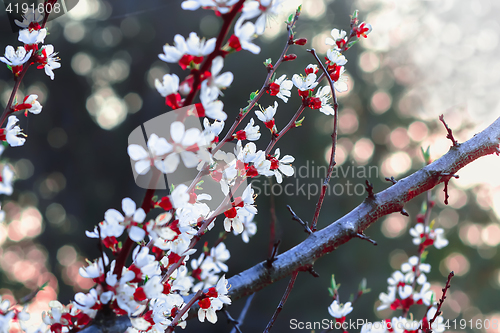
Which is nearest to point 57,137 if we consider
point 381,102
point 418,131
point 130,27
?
point 130,27

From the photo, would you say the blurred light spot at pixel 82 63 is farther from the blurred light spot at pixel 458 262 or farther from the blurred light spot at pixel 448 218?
the blurred light spot at pixel 458 262

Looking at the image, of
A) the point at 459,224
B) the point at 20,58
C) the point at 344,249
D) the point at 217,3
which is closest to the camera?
the point at 217,3

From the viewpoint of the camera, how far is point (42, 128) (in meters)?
5.95

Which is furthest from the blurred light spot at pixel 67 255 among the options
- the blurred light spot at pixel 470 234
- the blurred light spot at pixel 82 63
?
the blurred light spot at pixel 470 234

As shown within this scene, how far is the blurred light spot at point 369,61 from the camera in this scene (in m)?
6.63

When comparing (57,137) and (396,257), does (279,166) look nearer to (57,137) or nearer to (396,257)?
(57,137)

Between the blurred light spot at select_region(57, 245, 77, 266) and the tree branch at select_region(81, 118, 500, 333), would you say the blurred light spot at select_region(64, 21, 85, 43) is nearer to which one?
the blurred light spot at select_region(57, 245, 77, 266)

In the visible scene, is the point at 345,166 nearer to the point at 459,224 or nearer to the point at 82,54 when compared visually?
the point at 459,224

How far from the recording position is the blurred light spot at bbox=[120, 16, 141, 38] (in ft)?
20.1

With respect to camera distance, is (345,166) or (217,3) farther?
(345,166)

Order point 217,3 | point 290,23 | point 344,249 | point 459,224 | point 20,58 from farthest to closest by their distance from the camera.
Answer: point 459,224, point 344,249, point 290,23, point 20,58, point 217,3

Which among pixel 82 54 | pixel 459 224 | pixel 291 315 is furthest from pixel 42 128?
pixel 459 224

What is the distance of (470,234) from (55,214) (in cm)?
878

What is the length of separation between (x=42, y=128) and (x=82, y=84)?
113 cm
